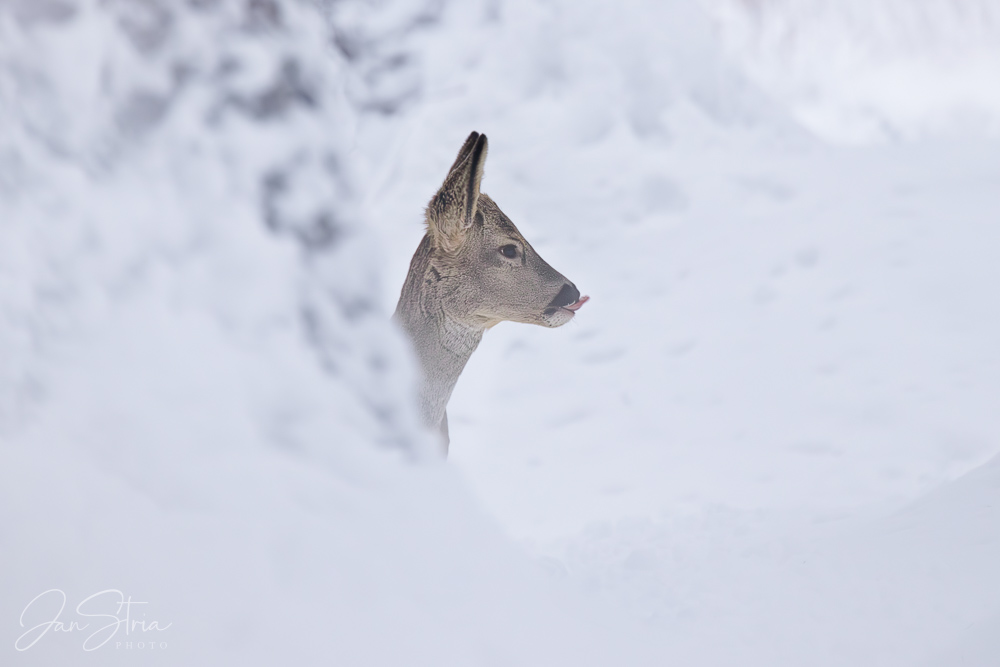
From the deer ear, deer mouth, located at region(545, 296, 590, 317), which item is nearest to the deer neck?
the deer ear

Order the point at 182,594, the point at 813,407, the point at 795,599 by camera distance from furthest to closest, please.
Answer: the point at 813,407 → the point at 795,599 → the point at 182,594

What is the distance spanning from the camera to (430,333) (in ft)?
12.1

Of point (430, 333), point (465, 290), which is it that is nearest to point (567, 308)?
point (465, 290)

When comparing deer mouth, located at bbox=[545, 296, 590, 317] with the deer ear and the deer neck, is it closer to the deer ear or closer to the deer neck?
the deer neck

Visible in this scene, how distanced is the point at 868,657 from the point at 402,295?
224 centimetres

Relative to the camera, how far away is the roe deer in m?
3.60

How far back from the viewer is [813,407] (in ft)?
20.4

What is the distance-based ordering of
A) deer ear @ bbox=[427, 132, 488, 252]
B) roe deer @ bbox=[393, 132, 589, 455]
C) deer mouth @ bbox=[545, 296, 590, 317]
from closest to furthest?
deer ear @ bbox=[427, 132, 488, 252], roe deer @ bbox=[393, 132, 589, 455], deer mouth @ bbox=[545, 296, 590, 317]

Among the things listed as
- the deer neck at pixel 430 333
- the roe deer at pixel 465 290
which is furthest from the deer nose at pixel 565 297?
the deer neck at pixel 430 333

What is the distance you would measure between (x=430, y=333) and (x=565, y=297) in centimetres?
58

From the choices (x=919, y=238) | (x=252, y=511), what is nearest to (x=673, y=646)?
(x=252, y=511)

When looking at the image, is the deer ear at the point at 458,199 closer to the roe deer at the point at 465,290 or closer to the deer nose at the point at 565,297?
the roe deer at the point at 465,290

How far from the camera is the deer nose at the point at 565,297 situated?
12.2 feet

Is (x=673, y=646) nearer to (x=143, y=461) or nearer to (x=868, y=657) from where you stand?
(x=868, y=657)
